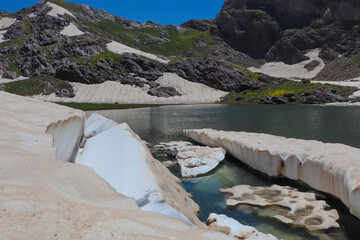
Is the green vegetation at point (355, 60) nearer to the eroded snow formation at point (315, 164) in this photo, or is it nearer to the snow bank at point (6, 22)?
the eroded snow formation at point (315, 164)

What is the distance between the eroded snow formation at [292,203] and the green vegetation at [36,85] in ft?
401

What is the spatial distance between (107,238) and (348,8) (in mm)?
238693

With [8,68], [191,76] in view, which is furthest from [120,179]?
[8,68]

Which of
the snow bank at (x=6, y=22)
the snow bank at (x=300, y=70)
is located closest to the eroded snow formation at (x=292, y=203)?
the snow bank at (x=300, y=70)

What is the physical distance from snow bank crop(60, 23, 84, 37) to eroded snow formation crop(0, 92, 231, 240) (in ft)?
614

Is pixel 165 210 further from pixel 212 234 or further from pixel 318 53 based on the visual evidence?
pixel 318 53

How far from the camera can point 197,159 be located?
18.6 m

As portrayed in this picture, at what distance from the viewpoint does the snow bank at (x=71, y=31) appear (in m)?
169

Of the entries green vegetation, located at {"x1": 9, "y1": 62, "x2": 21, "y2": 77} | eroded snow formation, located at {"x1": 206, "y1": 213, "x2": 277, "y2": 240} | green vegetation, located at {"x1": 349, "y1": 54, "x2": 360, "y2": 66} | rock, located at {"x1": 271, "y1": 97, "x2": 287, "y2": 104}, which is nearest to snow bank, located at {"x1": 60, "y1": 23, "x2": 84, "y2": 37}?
green vegetation, located at {"x1": 9, "y1": 62, "x2": 21, "y2": 77}

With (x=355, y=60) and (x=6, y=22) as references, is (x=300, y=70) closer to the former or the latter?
(x=355, y=60)

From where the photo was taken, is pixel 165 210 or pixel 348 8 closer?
pixel 165 210

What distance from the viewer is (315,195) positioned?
12.1 meters

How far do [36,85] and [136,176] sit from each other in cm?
13206

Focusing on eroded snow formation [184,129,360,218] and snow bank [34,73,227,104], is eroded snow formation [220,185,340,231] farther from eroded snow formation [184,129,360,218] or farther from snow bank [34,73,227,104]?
snow bank [34,73,227,104]
